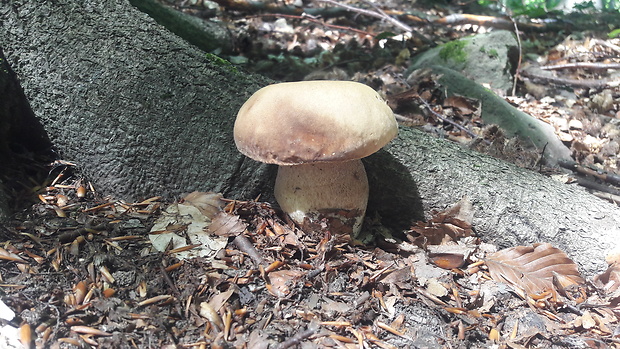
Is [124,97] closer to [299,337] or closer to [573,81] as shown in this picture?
[299,337]

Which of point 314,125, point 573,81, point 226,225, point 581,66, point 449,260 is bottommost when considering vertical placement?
point 449,260

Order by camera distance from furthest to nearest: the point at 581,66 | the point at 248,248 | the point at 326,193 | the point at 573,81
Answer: the point at 581,66
the point at 573,81
the point at 326,193
the point at 248,248

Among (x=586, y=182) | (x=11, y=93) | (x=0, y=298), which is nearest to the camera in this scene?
(x=0, y=298)

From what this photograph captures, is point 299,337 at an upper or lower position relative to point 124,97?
lower

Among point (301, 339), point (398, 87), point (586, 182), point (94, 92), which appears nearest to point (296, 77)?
point (398, 87)

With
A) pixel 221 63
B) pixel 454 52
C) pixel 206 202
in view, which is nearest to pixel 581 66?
pixel 454 52

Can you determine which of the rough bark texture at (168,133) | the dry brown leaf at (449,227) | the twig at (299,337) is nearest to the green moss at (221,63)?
the rough bark texture at (168,133)

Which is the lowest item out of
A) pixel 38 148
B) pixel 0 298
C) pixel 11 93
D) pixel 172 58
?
pixel 0 298

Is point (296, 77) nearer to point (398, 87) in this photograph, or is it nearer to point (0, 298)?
point (398, 87)
